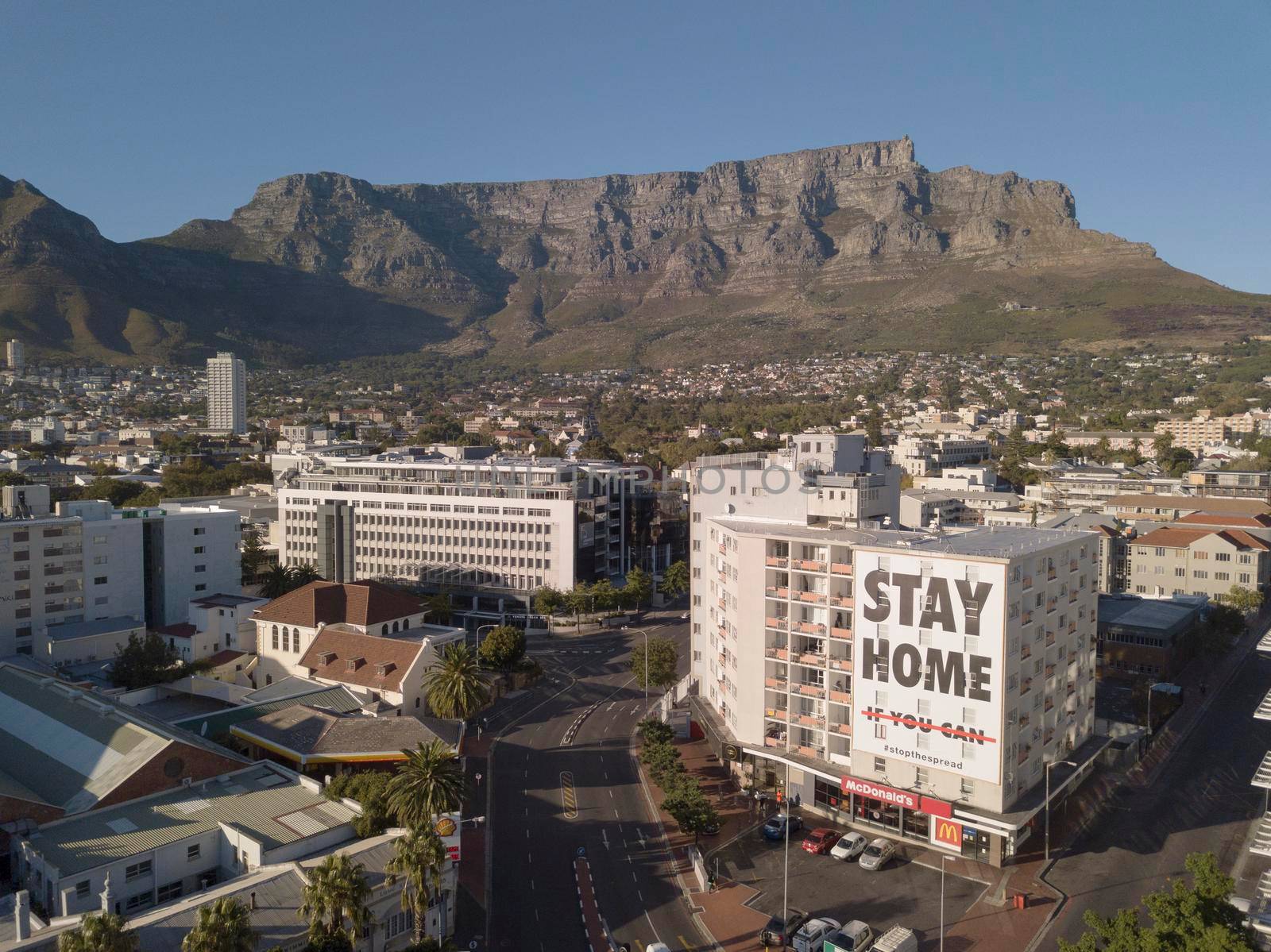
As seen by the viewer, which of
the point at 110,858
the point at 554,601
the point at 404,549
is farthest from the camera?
the point at 404,549

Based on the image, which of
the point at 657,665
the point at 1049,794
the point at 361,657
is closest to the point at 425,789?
the point at 361,657

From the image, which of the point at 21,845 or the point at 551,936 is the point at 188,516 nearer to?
the point at 21,845

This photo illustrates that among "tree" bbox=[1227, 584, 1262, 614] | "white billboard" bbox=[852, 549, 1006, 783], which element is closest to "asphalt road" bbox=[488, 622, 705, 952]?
"white billboard" bbox=[852, 549, 1006, 783]

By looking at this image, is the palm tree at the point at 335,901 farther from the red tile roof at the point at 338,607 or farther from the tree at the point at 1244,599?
the tree at the point at 1244,599

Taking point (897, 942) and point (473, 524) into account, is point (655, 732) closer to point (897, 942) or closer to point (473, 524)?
point (897, 942)

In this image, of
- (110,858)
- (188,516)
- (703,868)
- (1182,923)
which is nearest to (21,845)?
(110,858)

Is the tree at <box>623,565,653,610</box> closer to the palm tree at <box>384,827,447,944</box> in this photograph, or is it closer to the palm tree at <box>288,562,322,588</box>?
the palm tree at <box>288,562,322,588</box>
